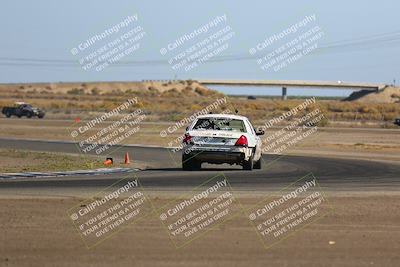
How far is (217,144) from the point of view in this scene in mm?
21859

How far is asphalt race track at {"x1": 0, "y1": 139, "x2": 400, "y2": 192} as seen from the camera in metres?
17.9

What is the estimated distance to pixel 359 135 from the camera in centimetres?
5481

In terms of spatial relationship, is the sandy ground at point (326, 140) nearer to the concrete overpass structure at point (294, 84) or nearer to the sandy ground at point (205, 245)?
the sandy ground at point (205, 245)

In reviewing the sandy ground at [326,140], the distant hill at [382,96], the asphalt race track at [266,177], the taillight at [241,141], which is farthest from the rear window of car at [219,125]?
the distant hill at [382,96]

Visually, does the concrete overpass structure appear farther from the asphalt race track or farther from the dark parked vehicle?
the asphalt race track

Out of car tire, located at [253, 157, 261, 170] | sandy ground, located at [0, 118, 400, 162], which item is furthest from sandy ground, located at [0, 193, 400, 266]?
sandy ground, located at [0, 118, 400, 162]

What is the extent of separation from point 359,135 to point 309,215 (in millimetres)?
42614

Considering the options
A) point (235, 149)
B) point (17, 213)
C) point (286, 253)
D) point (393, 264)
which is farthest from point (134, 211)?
point (235, 149)

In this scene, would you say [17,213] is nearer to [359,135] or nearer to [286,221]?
[286,221]

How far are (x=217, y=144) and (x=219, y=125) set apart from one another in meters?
1.21

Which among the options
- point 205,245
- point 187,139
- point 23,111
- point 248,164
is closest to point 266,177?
point 248,164

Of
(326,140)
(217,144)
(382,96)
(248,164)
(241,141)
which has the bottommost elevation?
(382,96)

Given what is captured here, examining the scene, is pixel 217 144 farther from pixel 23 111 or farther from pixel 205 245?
pixel 23 111

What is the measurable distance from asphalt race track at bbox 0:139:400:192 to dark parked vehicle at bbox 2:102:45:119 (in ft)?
Result: 169
